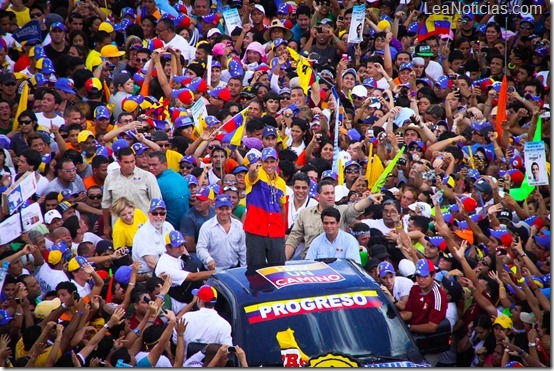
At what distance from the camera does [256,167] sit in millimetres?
12508

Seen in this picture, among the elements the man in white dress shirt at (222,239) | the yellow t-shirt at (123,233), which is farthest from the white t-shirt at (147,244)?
the man in white dress shirt at (222,239)

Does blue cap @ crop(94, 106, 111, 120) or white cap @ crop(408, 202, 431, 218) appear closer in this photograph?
white cap @ crop(408, 202, 431, 218)

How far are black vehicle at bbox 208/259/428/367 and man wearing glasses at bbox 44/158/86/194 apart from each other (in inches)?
163

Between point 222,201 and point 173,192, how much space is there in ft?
3.71

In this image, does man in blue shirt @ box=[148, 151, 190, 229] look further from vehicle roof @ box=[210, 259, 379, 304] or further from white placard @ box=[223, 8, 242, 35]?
white placard @ box=[223, 8, 242, 35]

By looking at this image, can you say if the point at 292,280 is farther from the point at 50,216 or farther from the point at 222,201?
the point at 50,216

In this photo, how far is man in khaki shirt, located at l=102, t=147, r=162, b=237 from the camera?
13422 millimetres

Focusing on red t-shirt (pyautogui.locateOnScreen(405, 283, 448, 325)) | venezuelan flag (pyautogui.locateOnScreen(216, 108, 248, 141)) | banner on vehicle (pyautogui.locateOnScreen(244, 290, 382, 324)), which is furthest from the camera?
venezuelan flag (pyautogui.locateOnScreen(216, 108, 248, 141))

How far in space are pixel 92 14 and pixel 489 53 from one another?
646cm

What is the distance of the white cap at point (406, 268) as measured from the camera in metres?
12.6

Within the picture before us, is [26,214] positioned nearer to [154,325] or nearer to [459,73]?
[154,325]

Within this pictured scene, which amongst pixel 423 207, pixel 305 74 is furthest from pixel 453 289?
pixel 305 74

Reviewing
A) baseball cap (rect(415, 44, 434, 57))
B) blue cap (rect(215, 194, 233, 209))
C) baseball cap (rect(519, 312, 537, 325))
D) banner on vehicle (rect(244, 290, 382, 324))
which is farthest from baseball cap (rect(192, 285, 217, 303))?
baseball cap (rect(415, 44, 434, 57))

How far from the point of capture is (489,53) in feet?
62.5
